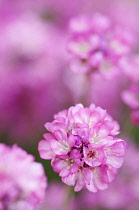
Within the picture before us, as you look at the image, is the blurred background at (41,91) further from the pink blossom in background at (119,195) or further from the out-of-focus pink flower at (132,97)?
the out-of-focus pink flower at (132,97)

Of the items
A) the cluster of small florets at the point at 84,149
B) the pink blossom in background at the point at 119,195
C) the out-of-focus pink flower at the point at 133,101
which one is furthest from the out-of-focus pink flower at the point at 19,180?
the pink blossom in background at the point at 119,195

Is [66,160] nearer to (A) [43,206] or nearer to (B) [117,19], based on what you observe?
(A) [43,206]

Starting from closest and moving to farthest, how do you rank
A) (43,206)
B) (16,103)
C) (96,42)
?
1. (96,42)
2. (43,206)
3. (16,103)

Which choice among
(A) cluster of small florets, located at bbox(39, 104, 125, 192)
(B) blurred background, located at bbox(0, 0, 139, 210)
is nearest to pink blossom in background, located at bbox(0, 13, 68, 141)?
(B) blurred background, located at bbox(0, 0, 139, 210)

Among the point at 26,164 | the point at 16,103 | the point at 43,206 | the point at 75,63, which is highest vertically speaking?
the point at 16,103

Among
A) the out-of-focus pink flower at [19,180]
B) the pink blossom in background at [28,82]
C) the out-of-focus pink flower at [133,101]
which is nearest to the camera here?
the out-of-focus pink flower at [19,180]

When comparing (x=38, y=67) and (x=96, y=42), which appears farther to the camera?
(x=38, y=67)

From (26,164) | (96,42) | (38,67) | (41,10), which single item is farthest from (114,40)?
(41,10)
